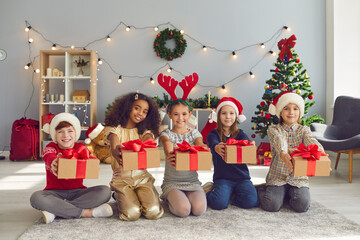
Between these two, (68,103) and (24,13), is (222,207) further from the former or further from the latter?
(24,13)

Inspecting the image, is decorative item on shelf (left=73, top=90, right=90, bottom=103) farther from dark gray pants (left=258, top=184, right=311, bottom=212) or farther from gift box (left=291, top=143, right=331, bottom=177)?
gift box (left=291, top=143, right=331, bottom=177)

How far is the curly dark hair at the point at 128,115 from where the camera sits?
2.31 meters

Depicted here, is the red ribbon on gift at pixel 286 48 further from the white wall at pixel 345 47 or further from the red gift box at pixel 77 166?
the red gift box at pixel 77 166

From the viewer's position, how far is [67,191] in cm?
208

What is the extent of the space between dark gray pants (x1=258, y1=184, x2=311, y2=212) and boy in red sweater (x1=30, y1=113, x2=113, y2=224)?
1.02 metres

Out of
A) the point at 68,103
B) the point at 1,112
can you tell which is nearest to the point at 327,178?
the point at 68,103

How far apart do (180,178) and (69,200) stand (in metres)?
0.73

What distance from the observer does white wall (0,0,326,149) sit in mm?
4906

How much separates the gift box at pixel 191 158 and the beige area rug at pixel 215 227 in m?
0.33

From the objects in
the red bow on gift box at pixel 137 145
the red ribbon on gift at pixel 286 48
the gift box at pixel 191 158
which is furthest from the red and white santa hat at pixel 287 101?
the red ribbon on gift at pixel 286 48

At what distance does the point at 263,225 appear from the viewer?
6.25 ft

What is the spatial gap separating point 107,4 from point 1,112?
2270 mm

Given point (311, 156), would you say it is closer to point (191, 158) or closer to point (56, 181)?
point (191, 158)

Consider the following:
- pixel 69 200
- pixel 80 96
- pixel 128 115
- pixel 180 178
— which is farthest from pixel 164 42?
pixel 69 200
